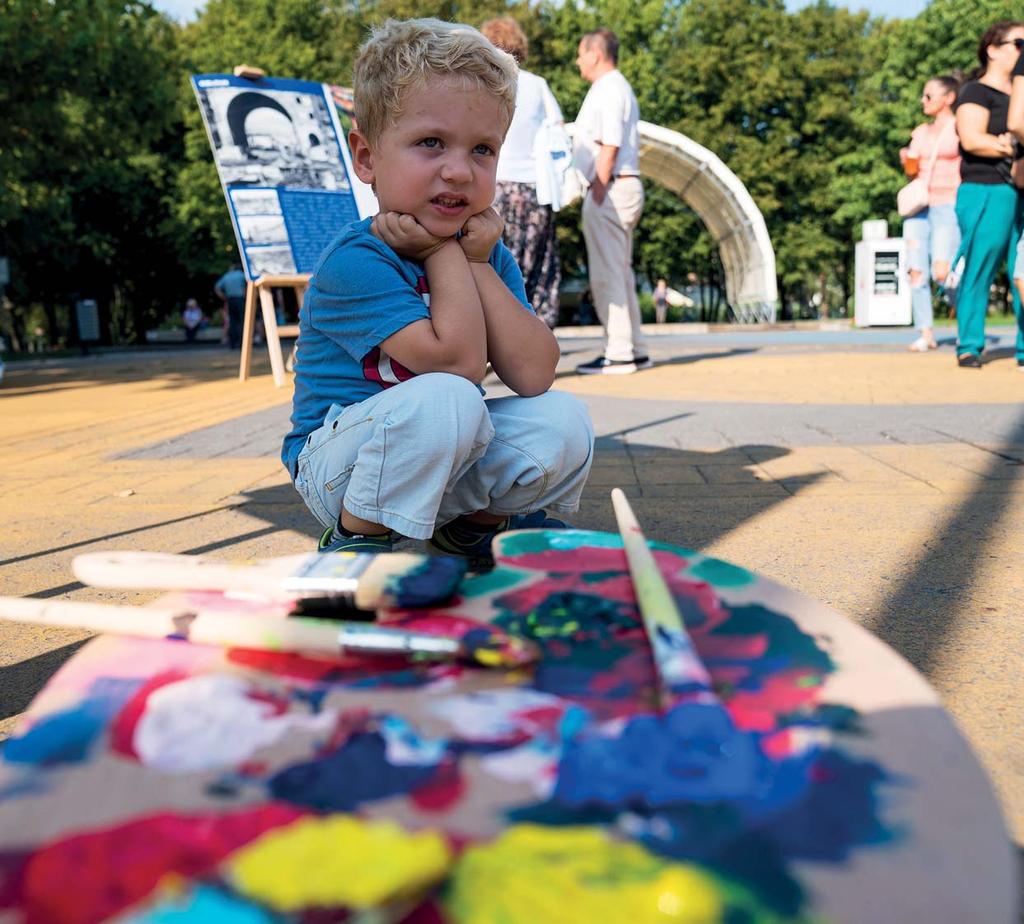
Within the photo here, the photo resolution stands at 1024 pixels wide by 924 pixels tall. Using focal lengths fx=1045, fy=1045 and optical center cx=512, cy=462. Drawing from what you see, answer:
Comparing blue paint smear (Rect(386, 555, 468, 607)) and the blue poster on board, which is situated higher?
the blue poster on board

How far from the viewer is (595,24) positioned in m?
34.5

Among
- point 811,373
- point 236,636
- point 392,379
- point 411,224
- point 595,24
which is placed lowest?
point 811,373

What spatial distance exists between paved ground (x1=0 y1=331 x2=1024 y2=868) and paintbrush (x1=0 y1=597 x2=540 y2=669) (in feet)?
2.35

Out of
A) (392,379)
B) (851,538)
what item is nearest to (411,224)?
(392,379)

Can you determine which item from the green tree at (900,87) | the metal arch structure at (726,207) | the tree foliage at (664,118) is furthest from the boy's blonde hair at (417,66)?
the green tree at (900,87)

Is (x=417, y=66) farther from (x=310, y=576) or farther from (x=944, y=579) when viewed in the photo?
(x=944, y=579)

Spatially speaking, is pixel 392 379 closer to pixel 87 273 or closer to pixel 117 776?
pixel 117 776

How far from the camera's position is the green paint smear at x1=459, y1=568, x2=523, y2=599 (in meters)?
1.27

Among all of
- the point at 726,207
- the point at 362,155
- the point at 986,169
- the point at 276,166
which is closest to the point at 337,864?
the point at 362,155

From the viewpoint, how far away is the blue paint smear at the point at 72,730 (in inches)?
35.5

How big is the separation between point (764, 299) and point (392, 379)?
23787 millimetres

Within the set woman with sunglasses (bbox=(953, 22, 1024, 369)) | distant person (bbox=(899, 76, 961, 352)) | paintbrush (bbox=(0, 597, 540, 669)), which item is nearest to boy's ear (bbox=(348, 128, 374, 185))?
paintbrush (bbox=(0, 597, 540, 669))

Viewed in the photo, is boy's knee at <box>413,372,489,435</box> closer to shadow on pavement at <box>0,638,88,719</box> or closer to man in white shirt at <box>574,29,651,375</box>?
shadow on pavement at <box>0,638,88,719</box>

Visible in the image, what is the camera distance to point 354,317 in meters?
2.08
